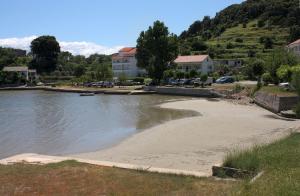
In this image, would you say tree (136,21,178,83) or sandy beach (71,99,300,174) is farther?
tree (136,21,178,83)

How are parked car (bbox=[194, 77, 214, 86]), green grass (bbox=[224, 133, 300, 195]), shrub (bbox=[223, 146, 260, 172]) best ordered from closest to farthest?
green grass (bbox=[224, 133, 300, 195]) → shrub (bbox=[223, 146, 260, 172]) → parked car (bbox=[194, 77, 214, 86])

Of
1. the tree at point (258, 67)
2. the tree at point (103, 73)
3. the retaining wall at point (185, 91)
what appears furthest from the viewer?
the tree at point (103, 73)

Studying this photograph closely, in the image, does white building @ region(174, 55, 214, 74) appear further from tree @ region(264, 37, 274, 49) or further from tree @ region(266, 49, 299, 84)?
tree @ region(266, 49, 299, 84)

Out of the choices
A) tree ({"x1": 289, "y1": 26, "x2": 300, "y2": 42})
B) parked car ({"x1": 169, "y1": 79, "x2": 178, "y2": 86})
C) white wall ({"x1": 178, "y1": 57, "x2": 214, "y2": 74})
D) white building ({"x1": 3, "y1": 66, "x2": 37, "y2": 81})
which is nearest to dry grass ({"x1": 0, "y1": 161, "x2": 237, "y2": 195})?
parked car ({"x1": 169, "y1": 79, "x2": 178, "y2": 86})

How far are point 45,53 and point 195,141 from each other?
117 m

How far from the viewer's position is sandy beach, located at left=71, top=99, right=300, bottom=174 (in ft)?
63.4

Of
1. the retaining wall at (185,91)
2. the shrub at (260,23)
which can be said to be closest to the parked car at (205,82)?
the retaining wall at (185,91)

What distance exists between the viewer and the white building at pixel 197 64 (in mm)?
100750

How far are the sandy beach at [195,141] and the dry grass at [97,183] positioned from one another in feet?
13.0

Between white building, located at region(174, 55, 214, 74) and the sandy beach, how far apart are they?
2488 inches

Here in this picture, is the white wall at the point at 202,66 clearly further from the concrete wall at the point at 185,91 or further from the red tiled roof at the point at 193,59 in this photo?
the concrete wall at the point at 185,91

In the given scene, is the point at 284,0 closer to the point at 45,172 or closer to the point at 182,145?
the point at 182,145

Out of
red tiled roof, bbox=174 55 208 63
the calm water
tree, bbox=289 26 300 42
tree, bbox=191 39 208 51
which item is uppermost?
tree, bbox=289 26 300 42

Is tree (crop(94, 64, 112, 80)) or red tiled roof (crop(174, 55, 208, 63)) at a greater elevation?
red tiled roof (crop(174, 55, 208, 63))
